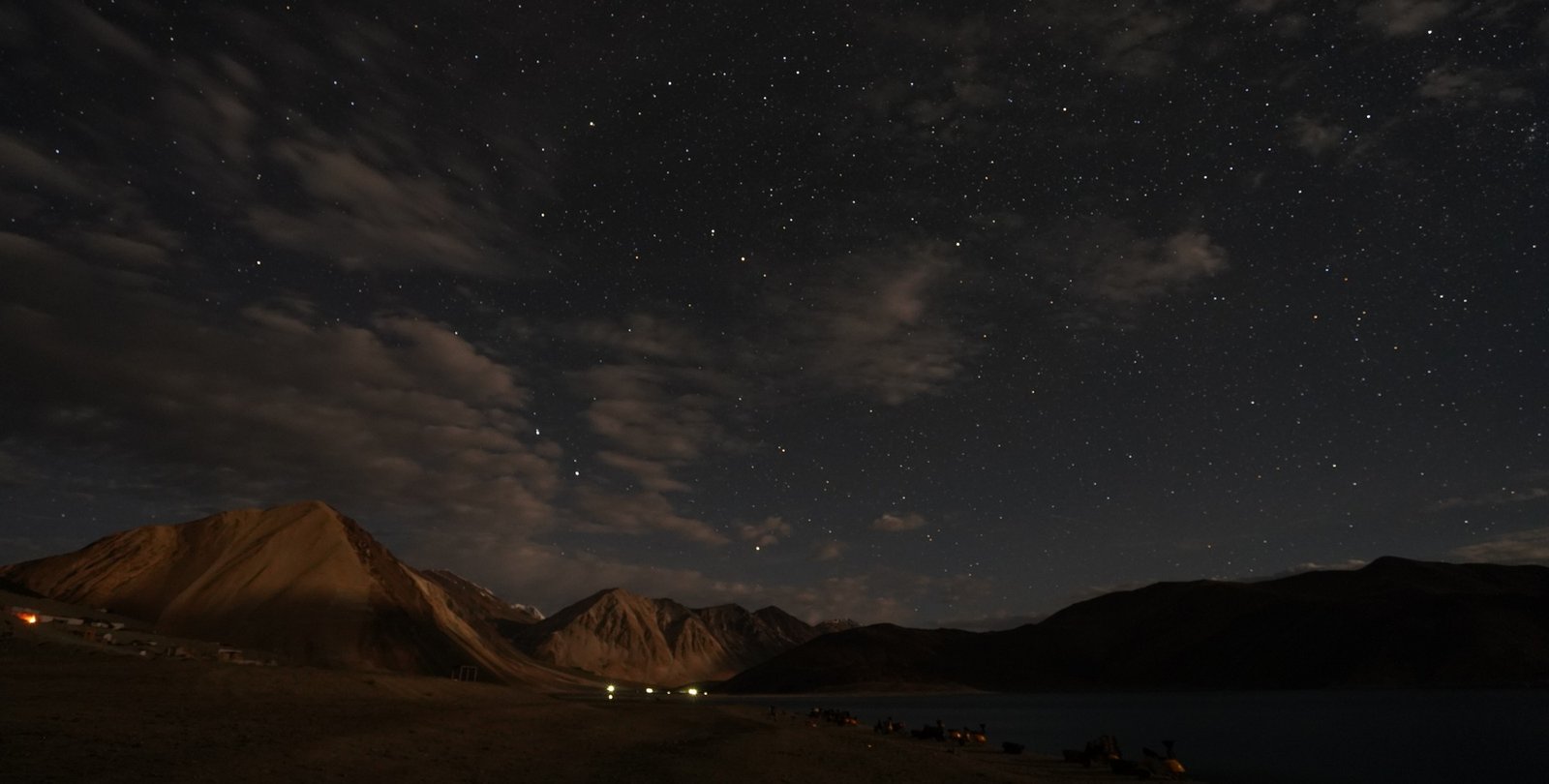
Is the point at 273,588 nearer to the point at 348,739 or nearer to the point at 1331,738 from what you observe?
the point at 348,739

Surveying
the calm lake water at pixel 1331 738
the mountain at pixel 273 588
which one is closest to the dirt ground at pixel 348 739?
the calm lake water at pixel 1331 738

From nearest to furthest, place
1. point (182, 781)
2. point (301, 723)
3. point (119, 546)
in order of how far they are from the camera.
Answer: point (182, 781) < point (301, 723) < point (119, 546)

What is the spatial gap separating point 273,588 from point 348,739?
5346 inches

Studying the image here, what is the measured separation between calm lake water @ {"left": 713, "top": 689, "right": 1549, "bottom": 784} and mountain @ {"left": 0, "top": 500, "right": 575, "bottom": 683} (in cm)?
9309

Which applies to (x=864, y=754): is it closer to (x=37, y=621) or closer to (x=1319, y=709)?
(x=37, y=621)

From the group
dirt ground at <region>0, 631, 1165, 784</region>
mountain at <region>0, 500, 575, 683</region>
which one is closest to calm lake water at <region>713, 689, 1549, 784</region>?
dirt ground at <region>0, 631, 1165, 784</region>

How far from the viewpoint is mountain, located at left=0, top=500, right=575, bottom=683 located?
5315 inches

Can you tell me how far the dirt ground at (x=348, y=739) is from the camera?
2262cm

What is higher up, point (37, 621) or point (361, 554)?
point (361, 554)

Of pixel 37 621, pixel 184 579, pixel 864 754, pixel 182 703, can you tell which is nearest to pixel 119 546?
pixel 184 579

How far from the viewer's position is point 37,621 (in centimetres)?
8212

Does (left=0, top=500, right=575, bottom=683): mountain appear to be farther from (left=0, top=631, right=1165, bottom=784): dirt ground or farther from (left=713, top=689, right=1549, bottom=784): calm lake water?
(left=713, top=689, right=1549, bottom=784): calm lake water

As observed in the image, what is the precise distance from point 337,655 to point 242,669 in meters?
92.6

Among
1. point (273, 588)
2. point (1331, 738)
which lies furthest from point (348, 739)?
point (273, 588)
